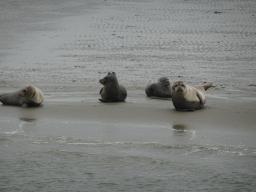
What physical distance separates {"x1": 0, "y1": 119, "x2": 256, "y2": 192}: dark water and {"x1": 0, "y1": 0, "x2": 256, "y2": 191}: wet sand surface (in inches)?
0.5

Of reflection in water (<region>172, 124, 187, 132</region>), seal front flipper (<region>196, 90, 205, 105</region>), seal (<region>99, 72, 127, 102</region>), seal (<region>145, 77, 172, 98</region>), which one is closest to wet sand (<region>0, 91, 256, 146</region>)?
reflection in water (<region>172, 124, 187, 132</region>)

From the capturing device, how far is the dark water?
16.6ft

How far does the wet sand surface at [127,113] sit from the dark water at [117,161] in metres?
0.01

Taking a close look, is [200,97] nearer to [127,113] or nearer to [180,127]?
[127,113]

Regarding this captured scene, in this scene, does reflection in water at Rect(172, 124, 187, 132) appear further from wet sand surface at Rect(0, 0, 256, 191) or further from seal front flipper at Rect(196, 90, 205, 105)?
seal front flipper at Rect(196, 90, 205, 105)

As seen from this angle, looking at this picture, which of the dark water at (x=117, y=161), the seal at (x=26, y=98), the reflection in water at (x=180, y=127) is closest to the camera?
the dark water at (x=117, y=161)

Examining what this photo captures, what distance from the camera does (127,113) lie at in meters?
8.70

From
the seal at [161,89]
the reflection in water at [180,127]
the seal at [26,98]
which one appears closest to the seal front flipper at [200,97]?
the reflection in water at [180,127]

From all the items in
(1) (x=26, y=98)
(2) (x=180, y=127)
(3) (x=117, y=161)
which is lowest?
(3) (x=117, y=161)

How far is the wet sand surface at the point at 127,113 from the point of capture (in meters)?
Answer: 5.34

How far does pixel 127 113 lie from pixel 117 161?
2.99 metres

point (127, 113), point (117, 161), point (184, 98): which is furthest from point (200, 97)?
point (117, 161)

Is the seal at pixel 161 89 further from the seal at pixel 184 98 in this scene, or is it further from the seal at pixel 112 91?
the seal at pixel 184 98

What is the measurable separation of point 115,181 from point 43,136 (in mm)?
2166
